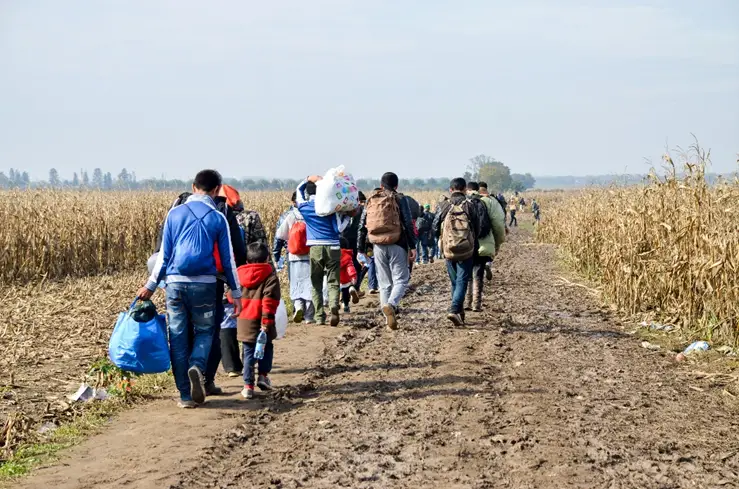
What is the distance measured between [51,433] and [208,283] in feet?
5.64

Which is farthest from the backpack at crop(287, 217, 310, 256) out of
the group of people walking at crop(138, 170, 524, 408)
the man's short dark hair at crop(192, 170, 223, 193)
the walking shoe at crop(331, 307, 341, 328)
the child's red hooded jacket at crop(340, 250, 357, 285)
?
the man's short dark hair at crop(192, 170, 223, 193)

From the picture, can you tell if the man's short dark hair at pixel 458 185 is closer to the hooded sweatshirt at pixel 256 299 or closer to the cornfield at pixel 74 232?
the hooded sweatshirt at pixel 256 299

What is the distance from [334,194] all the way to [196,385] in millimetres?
4302

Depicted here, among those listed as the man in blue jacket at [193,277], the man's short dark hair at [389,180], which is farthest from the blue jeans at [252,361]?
the man's short dark hair at [389,180]

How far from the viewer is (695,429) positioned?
679 cm

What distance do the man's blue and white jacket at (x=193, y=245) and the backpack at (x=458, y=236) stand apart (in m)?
4.91

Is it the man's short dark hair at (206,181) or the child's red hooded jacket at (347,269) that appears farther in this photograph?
the child's red hooded jacket at (347,269)

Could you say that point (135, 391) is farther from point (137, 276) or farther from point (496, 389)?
point (137, 276)

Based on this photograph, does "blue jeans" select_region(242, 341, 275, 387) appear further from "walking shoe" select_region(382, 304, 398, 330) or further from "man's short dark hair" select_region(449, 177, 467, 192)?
"man's short dark hair" select_region(449, 177, 467, 192)

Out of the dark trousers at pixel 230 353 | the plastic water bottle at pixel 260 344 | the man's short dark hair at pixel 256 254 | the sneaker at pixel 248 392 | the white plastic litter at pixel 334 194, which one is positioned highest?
the white plastic litter at pixel 334 194

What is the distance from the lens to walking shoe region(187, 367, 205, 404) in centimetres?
727

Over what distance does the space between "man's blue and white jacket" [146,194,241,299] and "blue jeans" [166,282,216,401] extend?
0.09 m

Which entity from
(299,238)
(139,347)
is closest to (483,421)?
(139,347)

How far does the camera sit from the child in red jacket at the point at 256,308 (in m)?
7.83
